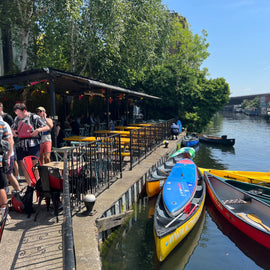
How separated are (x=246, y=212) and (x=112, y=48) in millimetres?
13853

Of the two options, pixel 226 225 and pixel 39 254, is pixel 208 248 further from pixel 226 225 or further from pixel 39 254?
pixel 39 254

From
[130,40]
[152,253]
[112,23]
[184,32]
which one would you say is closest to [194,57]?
[184,32]

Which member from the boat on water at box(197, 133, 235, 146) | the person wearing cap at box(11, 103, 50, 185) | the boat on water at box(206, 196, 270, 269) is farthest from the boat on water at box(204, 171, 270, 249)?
the boat on water at box(197, 133, 235, 146)

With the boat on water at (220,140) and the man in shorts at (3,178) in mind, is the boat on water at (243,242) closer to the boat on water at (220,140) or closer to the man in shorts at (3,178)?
the man in shorts at (3,178)

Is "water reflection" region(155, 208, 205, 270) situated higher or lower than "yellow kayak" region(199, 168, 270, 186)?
lower

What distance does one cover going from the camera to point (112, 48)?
16578 millimetres

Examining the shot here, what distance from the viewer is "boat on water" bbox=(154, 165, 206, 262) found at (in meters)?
5.02

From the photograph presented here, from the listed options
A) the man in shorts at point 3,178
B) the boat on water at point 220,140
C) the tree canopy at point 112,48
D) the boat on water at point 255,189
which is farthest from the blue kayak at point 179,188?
the boat on water at point 220,140

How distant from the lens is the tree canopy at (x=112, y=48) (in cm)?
1421

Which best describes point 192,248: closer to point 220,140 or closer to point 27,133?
point 27,133

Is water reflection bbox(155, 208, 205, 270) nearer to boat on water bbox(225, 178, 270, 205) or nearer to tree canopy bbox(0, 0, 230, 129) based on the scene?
boat on water bbox(225, 178, 270, 205)

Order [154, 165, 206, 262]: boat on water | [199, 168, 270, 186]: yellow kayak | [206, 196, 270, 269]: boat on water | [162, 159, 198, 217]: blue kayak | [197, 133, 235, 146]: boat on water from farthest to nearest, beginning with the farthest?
[197, 133, 235, 146]: boat on water, [199, 168, 270, 186]: yellow kayak, [162, 159, 198, 217]: blue kayak, [206, 196, 270, 269]: boat on water, [154, 165, 206, 262]: boat on water

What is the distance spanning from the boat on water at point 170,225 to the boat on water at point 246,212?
1035 mm

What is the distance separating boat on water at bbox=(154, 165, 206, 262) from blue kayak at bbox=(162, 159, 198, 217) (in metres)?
0.10
